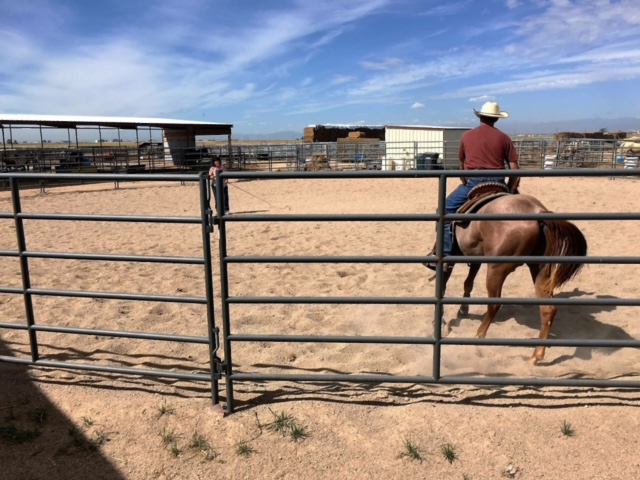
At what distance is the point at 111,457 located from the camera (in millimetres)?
2674

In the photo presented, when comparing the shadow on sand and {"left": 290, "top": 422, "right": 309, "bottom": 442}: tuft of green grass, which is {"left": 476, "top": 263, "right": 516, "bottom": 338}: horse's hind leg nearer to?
{"left": 290, "top": 422, "right": 309, "bottom": 442}: tuft of green grass

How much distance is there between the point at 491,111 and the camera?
174 inches

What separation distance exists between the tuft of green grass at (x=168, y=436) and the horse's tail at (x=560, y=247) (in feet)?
Result: 9.32

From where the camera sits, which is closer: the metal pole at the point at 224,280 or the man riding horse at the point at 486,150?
the metal pole at the point at 224,280

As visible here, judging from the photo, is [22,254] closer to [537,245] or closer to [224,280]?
[224,280]

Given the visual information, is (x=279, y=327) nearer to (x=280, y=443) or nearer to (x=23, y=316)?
(x=280, y=443)

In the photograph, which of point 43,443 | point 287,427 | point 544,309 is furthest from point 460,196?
point 43,443

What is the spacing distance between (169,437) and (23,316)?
2677 mm

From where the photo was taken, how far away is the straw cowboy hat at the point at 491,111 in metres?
4.38

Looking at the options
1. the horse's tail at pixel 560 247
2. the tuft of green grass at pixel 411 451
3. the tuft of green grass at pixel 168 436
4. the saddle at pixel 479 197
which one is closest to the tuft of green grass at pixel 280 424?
the tuft of green grass at pixel 168 436

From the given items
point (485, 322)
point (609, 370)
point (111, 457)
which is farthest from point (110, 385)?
point (609, 370)

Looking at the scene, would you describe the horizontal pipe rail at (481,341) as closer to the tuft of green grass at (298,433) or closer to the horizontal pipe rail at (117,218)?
the tuft of green grass at (298,433)

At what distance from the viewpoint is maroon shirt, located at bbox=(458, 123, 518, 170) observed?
4.31 m

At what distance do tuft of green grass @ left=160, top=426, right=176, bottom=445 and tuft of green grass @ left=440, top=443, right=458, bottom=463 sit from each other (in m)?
1.48
